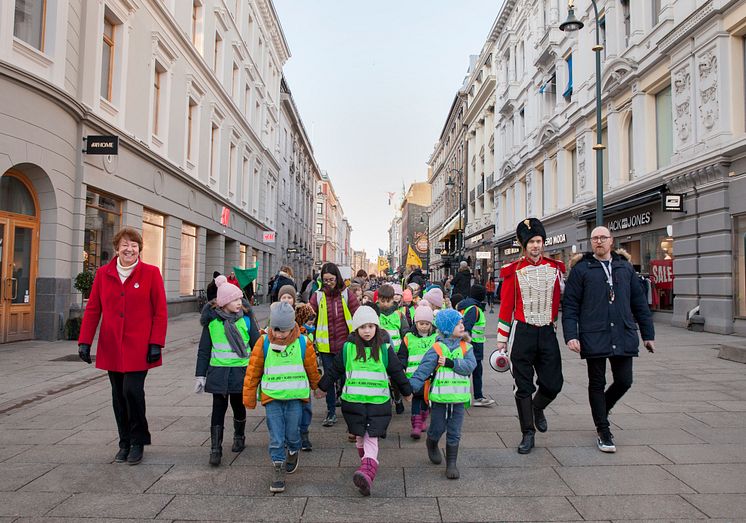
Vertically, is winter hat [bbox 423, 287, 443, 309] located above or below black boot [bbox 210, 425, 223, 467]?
above

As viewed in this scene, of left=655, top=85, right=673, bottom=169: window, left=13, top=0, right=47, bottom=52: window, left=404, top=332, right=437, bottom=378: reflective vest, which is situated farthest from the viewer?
left=655, top=85, right=673, bottom=169: window

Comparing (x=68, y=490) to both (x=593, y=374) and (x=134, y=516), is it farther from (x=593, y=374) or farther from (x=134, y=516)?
(x=593, y=374)

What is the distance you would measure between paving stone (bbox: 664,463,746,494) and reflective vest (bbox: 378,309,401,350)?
9.98ft

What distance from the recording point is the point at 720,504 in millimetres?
3455

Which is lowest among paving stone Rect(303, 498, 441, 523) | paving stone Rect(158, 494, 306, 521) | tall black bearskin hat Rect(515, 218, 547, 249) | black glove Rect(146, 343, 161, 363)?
paving stone Rect(158, 494, 306, 521)

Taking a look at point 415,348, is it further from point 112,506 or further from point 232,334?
point 112,506

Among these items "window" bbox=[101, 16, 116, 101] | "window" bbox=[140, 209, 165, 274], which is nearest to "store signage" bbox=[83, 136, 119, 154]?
"window" bbox=[101, 16, 116, 101]

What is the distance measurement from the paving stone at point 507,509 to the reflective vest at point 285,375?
127 cm

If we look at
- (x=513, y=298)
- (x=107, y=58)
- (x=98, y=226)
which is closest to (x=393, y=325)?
(x=513, y=298)

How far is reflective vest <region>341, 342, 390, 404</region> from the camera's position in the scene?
156 inches

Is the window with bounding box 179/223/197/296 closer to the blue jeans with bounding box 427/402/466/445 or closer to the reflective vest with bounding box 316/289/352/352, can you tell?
the reflective vest with bounding box 316/289/352/352

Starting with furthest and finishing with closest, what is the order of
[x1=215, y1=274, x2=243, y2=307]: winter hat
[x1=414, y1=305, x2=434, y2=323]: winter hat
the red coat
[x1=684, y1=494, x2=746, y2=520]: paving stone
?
1. [x1=414, y1=305, x2=434, y2=323]: winter hat
2. [x1=215, y1=274, x2=243, y2=307]: winter hat
3. the red coat
4. [x1=684, y1=494, x2=746, y2=520]: paving stone

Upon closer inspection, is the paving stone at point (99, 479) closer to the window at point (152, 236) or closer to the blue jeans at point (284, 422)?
the blue jeans at point (284, 422)

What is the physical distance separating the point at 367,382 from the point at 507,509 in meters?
1.25
